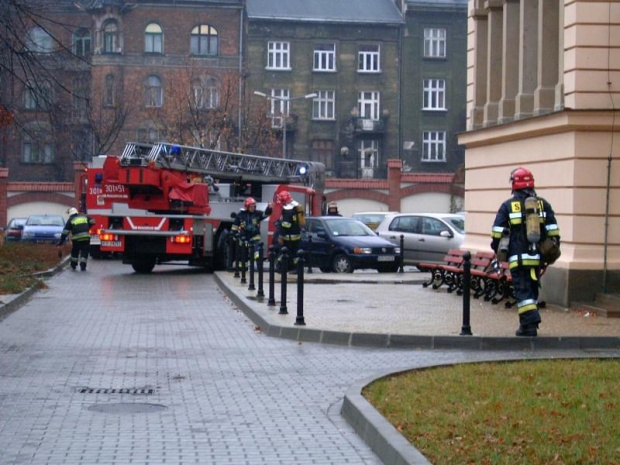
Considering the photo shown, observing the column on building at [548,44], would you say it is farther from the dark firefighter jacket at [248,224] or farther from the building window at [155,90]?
the building window at [155,90]

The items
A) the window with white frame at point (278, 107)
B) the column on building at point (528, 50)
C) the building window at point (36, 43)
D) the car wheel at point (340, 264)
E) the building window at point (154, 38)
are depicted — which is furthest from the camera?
the building window at point (154, 38)

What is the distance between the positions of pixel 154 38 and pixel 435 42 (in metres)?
17.4

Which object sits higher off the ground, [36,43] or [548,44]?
[36,43]

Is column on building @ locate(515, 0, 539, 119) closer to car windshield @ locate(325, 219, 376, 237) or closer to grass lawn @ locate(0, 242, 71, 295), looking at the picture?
grass lawn @ locate(0, 242, 71, 295)

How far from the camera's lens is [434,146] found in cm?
7512

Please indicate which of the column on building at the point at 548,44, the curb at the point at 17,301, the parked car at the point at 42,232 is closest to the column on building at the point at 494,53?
the column on building at the point at 548,44

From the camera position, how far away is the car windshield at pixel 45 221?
5134 centimetres

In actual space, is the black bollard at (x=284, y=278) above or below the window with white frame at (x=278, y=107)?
below

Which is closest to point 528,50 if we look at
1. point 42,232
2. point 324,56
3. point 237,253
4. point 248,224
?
point 237,253

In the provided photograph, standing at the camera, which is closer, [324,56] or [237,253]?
[237,253]

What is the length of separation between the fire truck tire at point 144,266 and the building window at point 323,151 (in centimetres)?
4306

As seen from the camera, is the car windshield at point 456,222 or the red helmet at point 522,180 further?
the car windshield at point 456,222

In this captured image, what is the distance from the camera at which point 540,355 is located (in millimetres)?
13133

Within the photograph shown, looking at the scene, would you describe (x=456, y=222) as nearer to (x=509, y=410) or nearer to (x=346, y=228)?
(x=346, y=228)
